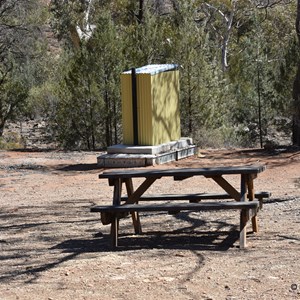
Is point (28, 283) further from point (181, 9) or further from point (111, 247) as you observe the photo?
point (181, 9)

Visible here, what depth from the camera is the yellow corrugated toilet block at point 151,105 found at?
18078 millimetres

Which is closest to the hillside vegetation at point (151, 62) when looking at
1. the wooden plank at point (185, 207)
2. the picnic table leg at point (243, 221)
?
the picnic table leg at point (243, 221)

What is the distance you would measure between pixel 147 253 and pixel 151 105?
10.3 m

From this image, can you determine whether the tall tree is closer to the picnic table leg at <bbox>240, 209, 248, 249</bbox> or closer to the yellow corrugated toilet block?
the yellow corrugated toilet block

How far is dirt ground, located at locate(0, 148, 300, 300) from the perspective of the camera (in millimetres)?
6559

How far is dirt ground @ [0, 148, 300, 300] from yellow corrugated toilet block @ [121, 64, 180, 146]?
14.3 ft

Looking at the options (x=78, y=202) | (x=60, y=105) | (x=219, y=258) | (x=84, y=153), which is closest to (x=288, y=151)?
(x=84, y=153)

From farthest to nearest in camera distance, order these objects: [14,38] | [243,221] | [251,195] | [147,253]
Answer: [14,38], [251,195], [243,221], [147,253]

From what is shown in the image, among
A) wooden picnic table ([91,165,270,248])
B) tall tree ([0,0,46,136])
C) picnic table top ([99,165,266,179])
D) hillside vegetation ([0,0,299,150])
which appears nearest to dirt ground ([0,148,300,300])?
wooden picnic table ([91,165,270,248])

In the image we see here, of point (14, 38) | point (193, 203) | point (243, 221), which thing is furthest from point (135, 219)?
point (14, 38)

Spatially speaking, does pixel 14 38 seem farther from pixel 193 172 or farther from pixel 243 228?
pixel 243 228

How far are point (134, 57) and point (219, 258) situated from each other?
17.6 metres

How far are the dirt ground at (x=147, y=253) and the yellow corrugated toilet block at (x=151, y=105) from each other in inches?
172

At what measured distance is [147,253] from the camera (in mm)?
7945
